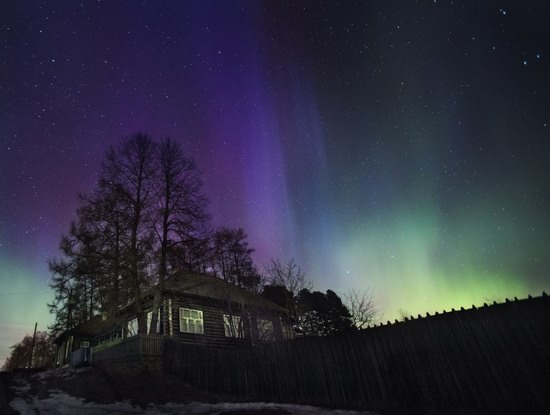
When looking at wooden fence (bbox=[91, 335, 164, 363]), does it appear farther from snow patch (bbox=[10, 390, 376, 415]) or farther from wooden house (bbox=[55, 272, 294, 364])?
snow patch (bbox=[10, 390, 376, 415])

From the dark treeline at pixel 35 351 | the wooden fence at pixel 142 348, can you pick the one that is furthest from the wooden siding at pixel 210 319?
the dark treeline at pixel 35 351

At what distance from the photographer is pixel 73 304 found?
65.9ft

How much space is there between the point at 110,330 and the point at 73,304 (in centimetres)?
866

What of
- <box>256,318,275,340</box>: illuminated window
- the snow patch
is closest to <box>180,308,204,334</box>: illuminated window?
<box>256,318,275,340</box>: illuminated window

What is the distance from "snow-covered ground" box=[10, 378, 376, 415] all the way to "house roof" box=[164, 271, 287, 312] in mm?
10460

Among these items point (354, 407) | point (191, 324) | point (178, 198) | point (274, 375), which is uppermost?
point (178, 198)

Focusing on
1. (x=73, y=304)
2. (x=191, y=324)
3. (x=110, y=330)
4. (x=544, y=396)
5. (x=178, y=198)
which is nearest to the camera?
(x=544, y=396)

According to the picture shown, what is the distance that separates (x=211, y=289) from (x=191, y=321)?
10.4ft

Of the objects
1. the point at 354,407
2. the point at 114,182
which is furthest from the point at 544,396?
the point at 114,182

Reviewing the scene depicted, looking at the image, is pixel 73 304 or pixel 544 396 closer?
pixel 544 396

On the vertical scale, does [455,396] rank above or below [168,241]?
below

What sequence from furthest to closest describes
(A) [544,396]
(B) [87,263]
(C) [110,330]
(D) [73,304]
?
(C) [110,330], (D) [73,304], (B) [87,263], (A) [544,396]

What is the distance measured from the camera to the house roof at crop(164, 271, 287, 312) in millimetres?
22672

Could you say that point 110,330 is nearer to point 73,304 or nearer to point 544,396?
point 73,304
